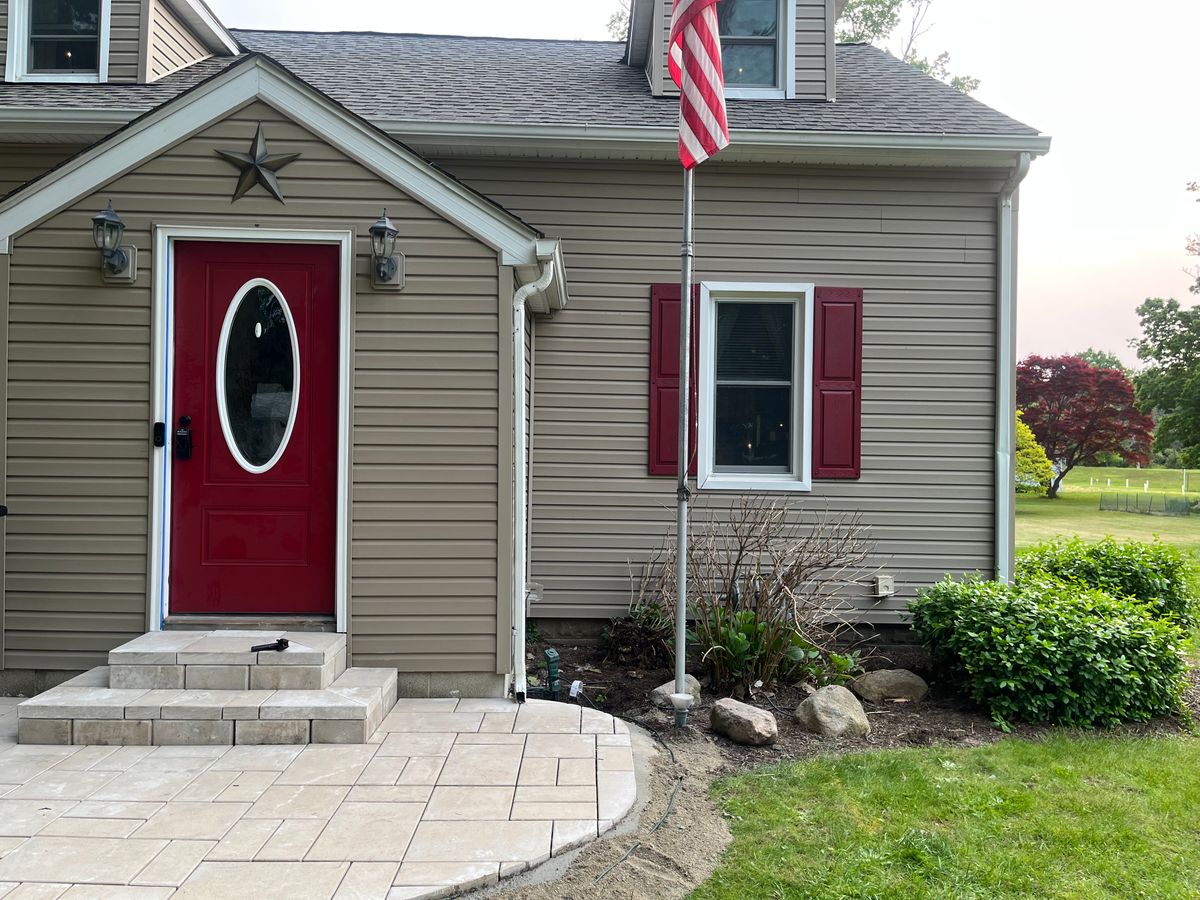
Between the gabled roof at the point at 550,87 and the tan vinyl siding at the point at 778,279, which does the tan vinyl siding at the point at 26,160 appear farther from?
the tan vinyl siding at the point at 778,279

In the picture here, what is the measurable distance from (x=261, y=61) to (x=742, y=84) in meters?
3.87

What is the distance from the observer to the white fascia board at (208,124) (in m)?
4.25

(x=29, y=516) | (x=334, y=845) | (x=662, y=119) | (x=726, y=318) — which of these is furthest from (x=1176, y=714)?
(x=29, y=516)

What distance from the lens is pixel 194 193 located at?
4.31 m

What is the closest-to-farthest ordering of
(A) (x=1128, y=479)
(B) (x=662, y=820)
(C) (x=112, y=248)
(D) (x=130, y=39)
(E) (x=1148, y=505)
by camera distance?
(B) (x=662, y=820) → (C) (x=112, y=248) → (D) (x=130, y=39) → (E) (x=1148, y=505) → (A) (x=1128, y=479)

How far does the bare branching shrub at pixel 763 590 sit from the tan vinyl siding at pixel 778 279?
173mm

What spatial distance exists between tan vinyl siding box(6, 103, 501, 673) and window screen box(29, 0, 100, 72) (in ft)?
10.4

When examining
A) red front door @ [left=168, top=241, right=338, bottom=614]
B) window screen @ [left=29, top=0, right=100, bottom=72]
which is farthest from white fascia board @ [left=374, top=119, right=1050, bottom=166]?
window screen @ [left=29, top=0, right=100, bottom=72]

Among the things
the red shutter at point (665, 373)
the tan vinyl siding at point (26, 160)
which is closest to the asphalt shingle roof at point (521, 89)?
the tan vinyl siding at point (26, 160)

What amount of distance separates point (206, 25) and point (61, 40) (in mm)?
1146

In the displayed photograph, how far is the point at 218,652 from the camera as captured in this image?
3939 millimetres

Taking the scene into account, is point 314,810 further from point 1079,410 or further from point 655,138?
point 1079,410

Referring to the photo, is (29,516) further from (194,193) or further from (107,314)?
(194,193)

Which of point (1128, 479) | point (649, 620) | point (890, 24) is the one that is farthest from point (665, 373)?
point (1128, 479)
